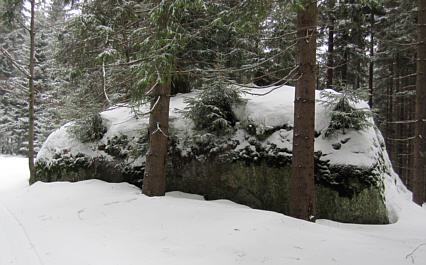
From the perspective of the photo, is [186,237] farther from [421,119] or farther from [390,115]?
[390,115]

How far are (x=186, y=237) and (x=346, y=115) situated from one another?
15.4 ft

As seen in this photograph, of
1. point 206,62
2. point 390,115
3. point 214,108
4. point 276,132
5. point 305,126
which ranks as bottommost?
point 276,132

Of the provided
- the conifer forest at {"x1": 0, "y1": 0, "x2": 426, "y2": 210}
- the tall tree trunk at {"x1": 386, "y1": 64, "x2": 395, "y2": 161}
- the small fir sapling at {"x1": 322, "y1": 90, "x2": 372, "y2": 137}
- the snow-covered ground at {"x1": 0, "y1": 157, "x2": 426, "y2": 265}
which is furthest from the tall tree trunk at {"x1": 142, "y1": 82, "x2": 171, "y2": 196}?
the tall tree trunk at {"x1": 386, "y1": 64, "x2": 395, "y2": 161}

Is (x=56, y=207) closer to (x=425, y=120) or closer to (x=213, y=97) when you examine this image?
(x=213, y=97)

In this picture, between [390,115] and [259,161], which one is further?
[390,115]

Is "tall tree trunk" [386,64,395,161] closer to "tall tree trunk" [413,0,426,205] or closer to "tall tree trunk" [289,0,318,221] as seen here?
"tall tree trunk" [413,0,426,205]

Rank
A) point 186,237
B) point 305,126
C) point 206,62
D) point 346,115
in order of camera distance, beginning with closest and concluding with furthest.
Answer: point 186,237
point 305,126
point 346,115
point 206,62

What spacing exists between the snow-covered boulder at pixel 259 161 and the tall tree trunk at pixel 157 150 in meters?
0.67

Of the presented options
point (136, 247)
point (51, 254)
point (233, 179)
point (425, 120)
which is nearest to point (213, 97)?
point (233, 179)

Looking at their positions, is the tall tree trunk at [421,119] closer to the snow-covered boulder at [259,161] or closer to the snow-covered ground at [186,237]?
the snow-covered boulder at [259,161]

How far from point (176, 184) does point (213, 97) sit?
2.71 meters

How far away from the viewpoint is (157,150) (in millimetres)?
6465

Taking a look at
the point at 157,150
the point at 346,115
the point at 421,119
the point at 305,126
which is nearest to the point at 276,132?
the point at 346,115

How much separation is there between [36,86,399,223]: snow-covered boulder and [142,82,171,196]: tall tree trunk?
26.3 inches
